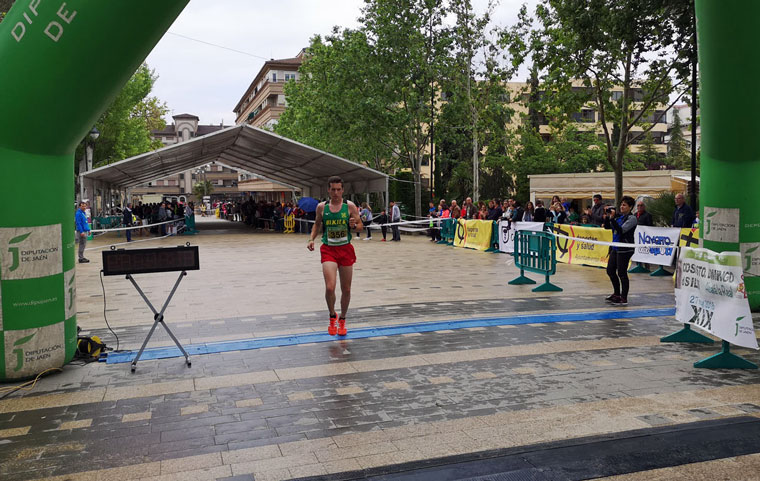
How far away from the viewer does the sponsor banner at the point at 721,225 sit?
883cm

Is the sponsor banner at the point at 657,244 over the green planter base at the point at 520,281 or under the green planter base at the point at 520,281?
over

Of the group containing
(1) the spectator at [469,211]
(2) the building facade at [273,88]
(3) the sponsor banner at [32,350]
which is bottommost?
(3) the sponsor banner at [32,350]

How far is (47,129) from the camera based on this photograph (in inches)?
218

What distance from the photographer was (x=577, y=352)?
6.84m

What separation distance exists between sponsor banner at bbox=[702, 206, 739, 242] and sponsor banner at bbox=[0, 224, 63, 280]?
8.49m

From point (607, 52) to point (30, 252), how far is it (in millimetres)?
17985

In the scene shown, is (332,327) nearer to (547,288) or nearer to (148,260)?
(148,260)

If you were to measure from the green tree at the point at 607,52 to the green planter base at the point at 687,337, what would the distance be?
1123 cm

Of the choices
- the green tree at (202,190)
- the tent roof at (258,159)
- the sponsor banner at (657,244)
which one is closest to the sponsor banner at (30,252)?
the sponsor banner at (657,244)

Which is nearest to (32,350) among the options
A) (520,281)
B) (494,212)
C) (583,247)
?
(520,281)

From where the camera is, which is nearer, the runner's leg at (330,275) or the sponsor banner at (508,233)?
the runner's leg at (330,275)

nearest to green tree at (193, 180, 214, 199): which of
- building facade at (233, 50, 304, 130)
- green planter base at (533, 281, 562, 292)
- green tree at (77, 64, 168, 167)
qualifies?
building facade at (233, 50, 304, 130)

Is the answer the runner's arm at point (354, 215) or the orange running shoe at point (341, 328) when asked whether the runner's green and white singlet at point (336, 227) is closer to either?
the runner's arm at point (354, 215)

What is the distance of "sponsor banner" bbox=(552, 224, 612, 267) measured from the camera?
1523cm
